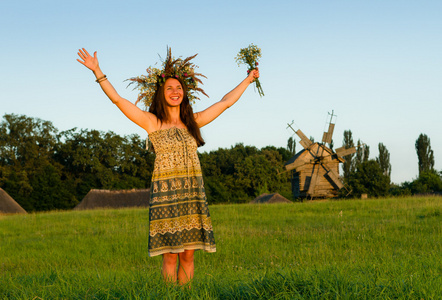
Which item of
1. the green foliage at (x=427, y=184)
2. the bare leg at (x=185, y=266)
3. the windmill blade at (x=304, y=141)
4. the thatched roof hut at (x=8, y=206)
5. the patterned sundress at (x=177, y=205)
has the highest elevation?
the windmill blade at (x=304, y=141)

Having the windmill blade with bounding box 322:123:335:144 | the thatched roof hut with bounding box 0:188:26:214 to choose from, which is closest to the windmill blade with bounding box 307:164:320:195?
the windmill blade with bounding box 322:123:335:144

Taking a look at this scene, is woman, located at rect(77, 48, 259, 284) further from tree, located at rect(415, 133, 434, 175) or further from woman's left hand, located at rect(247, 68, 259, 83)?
tree, located at rect(415, 133, 434, 175)

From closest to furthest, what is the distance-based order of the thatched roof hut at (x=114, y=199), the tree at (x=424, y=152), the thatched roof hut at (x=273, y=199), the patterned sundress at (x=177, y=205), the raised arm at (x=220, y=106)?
the patterned sundress at (x=177, y=205), the raised arm at (x=220, y=106), the thatched roof hut at (x=273, y=199), the thatched roof hut at (x=114, y=199), the tree at (x=424, y=152)

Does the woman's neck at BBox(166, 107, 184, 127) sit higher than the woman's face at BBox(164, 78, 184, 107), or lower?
lower

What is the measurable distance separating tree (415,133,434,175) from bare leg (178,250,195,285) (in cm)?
7083

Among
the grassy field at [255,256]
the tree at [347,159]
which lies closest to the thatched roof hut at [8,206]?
the grassy field at [255,256]

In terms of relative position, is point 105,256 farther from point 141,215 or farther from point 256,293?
point 141,215

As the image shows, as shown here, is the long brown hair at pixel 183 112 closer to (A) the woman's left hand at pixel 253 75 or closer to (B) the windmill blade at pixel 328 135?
(A) the woman's left hand at pixel 253 75

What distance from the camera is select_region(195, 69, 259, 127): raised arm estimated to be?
5082 millimetres

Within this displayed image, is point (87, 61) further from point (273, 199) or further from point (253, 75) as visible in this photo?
point (273, 199)

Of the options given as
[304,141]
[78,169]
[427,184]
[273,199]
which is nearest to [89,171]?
[78,169]

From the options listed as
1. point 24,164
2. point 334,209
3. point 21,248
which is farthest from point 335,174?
point 24,164

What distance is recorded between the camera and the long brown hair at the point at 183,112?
192 inches

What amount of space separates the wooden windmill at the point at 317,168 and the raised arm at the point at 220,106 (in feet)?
98.7
